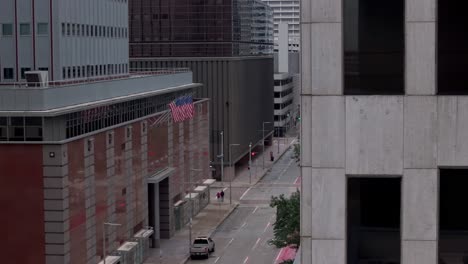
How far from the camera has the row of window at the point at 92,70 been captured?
8112cm

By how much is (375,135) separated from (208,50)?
12558 cm

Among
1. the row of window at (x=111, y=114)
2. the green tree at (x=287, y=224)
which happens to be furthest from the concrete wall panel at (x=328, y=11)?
the green tree at (x=287, y=224)

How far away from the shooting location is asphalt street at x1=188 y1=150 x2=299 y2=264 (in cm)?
8419

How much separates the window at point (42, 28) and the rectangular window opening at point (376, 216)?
218 feet

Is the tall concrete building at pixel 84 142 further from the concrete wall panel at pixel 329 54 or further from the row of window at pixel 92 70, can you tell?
the concrete wall panel at pixel 329 54

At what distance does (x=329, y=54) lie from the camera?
14.5 metres

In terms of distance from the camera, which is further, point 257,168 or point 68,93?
point 257,168

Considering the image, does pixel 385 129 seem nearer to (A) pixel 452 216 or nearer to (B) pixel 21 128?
(A) pixel 452 216

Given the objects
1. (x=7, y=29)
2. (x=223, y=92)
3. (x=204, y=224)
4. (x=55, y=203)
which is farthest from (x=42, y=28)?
(x=223, y=92)

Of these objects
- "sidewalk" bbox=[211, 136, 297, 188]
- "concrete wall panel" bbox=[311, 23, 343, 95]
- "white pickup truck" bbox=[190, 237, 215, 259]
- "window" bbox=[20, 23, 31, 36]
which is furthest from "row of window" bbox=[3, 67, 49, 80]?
"concrete wall panel" bbox=[311, 23, 343, 95]

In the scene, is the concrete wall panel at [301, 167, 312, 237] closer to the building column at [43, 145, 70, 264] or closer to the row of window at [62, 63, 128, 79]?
the building column at [43, 145, 70, 264]

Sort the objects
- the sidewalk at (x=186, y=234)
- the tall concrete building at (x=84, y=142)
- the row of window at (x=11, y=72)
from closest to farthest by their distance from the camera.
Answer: the tall concrete building at (x=84, y=142) → the row of window at (x=11, y=72) → the sidewalk at (x=186, y=234)

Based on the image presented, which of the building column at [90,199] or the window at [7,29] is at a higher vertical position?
the window at [7,29]

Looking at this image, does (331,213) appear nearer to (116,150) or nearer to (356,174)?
(356,174)
